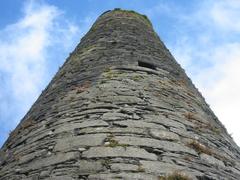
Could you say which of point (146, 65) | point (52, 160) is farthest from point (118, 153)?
point (146, 65)

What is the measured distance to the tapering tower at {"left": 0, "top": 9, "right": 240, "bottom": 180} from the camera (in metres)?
4.25

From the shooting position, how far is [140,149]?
4.40 meters

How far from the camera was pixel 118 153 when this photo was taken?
4.29 meters

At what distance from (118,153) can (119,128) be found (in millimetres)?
476

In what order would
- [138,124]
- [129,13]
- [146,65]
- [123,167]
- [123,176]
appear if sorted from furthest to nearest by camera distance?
[129,13]
[146,65]
[138,124]
[123,167]
[123,176]

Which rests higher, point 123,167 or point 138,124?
point 138,124

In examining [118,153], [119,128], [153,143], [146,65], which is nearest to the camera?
[118,153]

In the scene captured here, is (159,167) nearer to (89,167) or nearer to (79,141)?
(89,167)

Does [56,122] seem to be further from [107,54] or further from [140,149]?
[107,54]

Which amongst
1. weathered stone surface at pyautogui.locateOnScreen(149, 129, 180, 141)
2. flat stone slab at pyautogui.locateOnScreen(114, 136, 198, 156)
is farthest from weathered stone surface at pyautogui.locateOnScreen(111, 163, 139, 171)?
weathered stone surface at pyautogui.locateOnScreen(149, 129, 180, 141)

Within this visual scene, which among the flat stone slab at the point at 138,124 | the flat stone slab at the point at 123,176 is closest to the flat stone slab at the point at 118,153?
the flat stone slab at the point at 123,176

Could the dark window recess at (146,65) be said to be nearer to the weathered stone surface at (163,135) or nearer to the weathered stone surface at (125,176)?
A: the weathered stone surface at (163,135)

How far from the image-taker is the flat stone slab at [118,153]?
427 centimetres

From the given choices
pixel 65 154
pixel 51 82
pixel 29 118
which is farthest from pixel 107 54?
pixel 65 154
